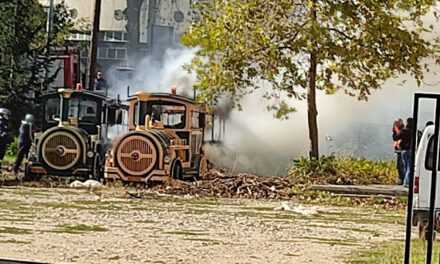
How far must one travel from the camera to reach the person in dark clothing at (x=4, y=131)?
82.6 feet

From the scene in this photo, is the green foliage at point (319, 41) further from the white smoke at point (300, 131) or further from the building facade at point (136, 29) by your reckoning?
the building facade at point (136, 29)

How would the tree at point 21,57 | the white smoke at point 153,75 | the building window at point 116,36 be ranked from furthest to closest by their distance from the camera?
the building window at point 116,36
the white smoke at point 153,75
the tree at point 21,57

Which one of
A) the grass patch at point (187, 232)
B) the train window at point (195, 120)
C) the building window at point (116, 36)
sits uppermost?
the building window at point (116, 36)

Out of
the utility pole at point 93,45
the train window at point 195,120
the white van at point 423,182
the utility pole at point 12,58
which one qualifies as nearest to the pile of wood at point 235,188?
the train window at point 195,120

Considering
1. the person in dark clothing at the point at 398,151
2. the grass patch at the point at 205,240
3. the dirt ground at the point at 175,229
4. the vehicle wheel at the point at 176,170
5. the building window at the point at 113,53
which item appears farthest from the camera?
the building window at the point at 113,53

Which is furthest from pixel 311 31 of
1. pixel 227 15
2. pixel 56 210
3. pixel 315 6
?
pixel 56 210

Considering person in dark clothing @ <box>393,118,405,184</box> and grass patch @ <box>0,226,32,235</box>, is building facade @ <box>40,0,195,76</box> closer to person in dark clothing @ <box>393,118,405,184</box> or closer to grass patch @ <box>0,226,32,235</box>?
person in dark clothing @ <box>393,118,405,184</box>

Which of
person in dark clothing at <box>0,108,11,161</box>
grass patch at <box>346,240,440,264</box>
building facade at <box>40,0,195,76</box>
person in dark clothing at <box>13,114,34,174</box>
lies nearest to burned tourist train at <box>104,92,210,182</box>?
person in dark clothing at <box>13,114,34,174</box>

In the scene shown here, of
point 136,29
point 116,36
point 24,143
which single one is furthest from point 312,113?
point 116,36

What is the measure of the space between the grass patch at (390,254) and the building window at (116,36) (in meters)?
30.9

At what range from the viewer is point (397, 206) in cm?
1942

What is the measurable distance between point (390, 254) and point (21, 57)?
63.5 feet

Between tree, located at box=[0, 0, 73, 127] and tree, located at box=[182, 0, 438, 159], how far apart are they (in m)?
7.46

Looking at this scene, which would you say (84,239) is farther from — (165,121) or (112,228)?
(165,121)
